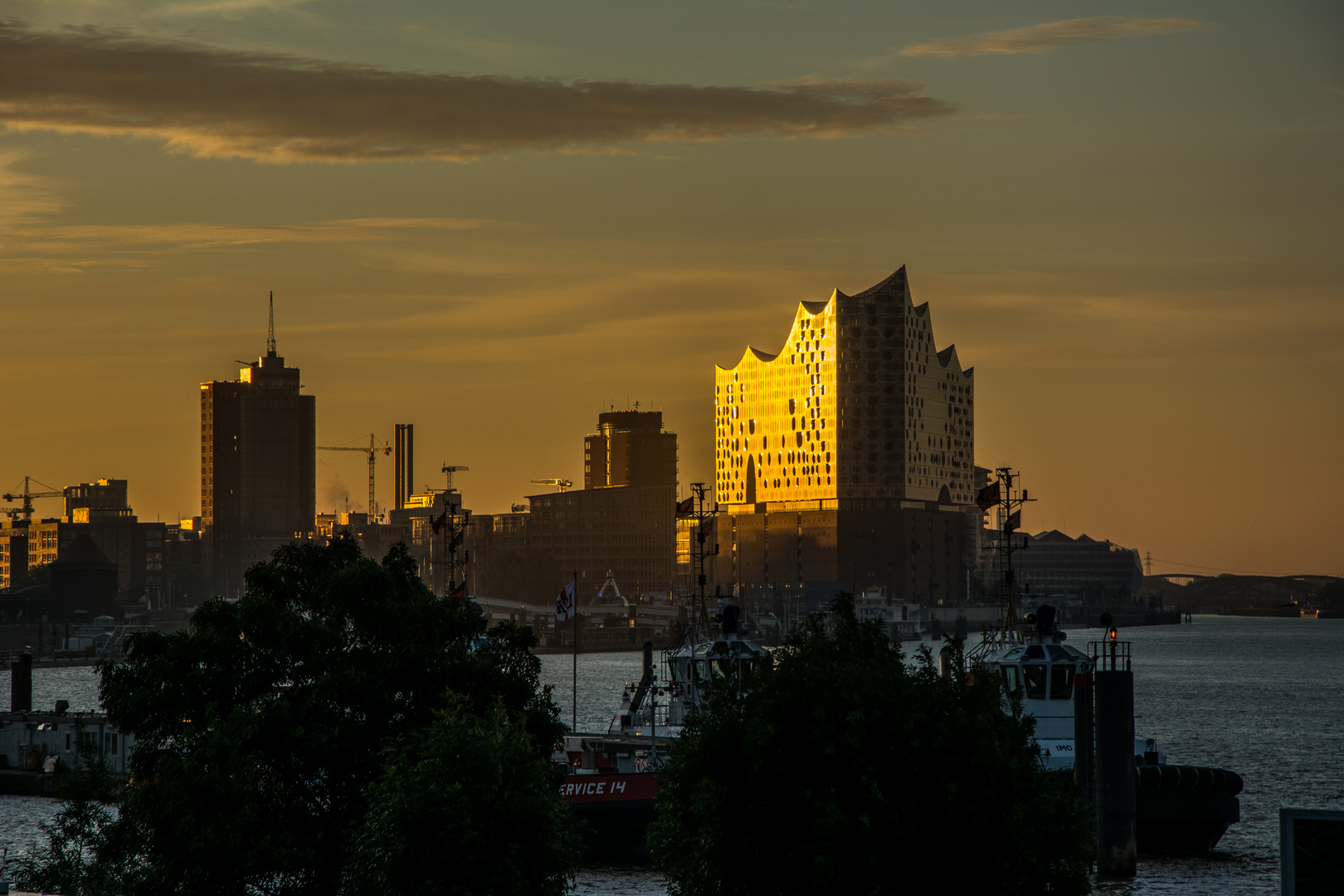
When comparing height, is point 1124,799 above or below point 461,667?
below

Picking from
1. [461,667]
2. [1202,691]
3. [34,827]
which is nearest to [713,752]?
[461,667]

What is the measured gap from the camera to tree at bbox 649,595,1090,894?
36.5m

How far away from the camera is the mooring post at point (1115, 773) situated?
192ft

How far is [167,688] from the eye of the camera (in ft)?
142

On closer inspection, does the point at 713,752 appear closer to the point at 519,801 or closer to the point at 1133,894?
the point at 519,801

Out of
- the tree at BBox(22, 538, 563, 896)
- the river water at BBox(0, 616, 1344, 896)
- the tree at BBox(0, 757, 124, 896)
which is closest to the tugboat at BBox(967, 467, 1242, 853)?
the river water at BBox(0, 616, 1344, 896)

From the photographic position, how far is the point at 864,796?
1458 inches

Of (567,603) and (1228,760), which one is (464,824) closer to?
(567,603)

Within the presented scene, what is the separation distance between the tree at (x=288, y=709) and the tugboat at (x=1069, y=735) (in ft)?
88.9

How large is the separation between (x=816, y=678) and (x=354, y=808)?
11.9m

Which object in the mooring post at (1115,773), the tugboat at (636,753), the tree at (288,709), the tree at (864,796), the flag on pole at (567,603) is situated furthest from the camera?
the flag on pole at (567,603)

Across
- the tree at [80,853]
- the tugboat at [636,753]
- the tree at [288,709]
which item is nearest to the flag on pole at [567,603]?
the tugboat at [636,753]

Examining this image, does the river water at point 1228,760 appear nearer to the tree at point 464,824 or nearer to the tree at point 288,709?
the tree at point 288,709

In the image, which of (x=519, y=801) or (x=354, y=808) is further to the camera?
(x=354, y=808)
